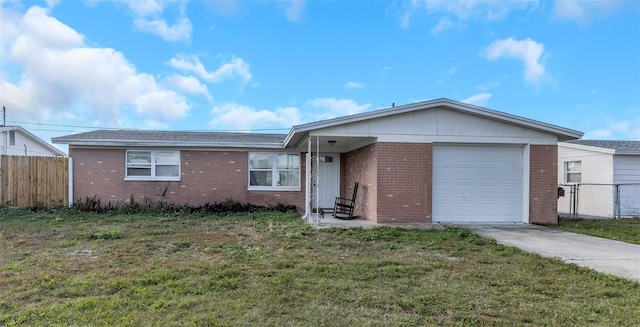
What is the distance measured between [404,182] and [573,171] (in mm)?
10058

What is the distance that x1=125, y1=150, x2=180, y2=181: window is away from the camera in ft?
40.4

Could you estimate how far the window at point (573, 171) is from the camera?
46.4ft

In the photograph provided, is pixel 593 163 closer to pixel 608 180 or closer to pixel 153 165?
pixel 608 180

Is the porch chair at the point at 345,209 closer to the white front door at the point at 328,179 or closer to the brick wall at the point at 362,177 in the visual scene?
the brick wall at the point at 362,177

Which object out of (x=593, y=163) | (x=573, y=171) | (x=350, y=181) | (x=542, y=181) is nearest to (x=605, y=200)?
(x=593, y=163)

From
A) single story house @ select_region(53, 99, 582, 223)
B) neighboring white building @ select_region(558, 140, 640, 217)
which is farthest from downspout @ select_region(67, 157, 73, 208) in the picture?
neighboring white building @ select_region(558, 140, 640, 217)

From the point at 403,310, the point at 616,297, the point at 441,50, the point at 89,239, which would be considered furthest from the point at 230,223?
the point at 441,50

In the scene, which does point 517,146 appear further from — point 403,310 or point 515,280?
point 403,310

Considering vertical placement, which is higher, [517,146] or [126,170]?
[517,146]

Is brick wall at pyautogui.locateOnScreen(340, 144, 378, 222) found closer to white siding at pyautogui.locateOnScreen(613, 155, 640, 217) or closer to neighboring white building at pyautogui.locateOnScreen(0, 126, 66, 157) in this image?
white siding at pyautogui.locateOnScreen(613, 155, 640, 217)

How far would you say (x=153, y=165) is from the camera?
12367 millimetres

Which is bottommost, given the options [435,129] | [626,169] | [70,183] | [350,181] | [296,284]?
[296,284]

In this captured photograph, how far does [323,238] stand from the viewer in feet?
22.9

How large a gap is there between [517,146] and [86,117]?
32.3 m
